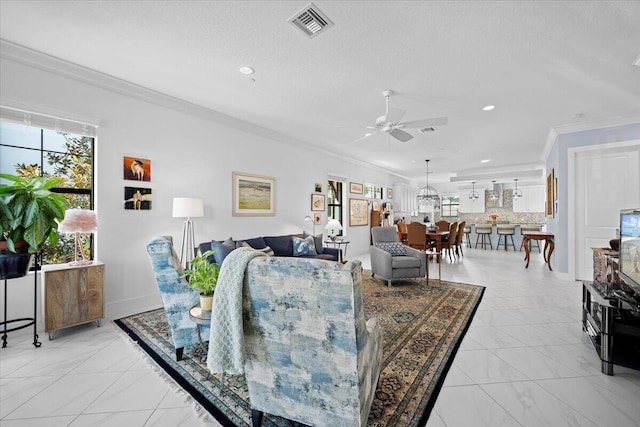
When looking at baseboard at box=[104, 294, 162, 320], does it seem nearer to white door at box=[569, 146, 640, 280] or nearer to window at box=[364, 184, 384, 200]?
window at box=[364, 184, 384, 200]

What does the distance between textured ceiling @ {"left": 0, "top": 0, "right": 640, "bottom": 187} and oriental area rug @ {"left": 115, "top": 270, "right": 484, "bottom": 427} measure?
2730mm

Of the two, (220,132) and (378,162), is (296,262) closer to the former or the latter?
(220,132)

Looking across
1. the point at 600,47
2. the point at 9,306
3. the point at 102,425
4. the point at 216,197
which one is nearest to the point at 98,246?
the point at 9,306

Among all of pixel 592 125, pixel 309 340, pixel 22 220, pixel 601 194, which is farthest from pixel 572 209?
pixel 22 220

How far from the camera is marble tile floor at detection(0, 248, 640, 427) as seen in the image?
164 centimetres

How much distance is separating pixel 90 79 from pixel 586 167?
24.2 feet

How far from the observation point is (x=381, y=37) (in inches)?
96.8

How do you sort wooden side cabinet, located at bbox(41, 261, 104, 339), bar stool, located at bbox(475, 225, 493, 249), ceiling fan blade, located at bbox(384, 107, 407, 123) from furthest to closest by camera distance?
bar stool, located at bbox(475, 225, 493, 249) < ceiling fan blade, located at bbox(384, 107, 407, 123) < wooden side cabinet, located at bbox(41, 261, 104, 339)

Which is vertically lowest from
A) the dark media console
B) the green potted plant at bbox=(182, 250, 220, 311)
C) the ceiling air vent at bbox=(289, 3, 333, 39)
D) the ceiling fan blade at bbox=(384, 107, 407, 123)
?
the dark media console

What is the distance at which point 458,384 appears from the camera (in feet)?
6.35

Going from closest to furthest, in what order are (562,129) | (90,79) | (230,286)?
(230,286), (90,79), (562,129)

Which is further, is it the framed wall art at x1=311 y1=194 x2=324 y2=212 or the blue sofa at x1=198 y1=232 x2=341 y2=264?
the framed wall art at x1=311 y1=194 x2=324 y2=212

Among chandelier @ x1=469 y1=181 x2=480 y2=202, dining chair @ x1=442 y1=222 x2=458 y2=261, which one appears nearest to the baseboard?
dining chair @ x1=442 y1=222 x2=458 y2=261

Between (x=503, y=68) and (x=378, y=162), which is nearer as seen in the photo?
(x=503, y=68)
